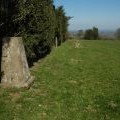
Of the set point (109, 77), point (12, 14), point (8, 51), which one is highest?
point (12, 14)

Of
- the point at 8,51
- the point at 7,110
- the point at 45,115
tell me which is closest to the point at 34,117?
the point at 45,115

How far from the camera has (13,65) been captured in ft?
45.6

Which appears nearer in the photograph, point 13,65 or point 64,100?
point 64,100

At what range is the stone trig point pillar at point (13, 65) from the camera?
13695 millimetres

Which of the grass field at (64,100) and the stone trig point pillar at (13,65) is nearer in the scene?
the grass field at (64,100)

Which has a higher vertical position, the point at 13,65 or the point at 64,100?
the point at 13,65

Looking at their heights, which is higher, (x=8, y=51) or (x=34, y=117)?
(x=8, y=51)

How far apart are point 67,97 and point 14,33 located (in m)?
5.38

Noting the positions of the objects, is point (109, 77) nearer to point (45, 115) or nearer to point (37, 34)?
point (37, 34)

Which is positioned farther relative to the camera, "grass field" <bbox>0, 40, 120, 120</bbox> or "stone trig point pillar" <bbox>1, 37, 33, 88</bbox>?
"stone trig point pillar" <bbox>1, 37, 33, 88</bbox>

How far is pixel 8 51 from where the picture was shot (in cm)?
1398

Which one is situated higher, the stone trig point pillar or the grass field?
the stone trig point pillar

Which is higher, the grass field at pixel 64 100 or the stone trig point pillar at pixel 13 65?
the stone trig point pillar at pixel 13 65

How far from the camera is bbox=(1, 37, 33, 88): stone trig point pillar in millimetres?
13695
